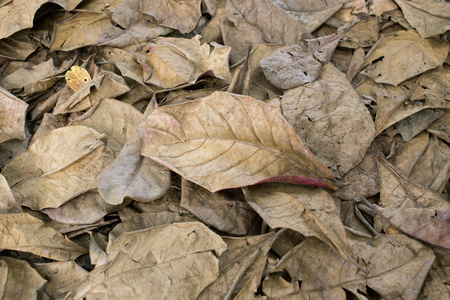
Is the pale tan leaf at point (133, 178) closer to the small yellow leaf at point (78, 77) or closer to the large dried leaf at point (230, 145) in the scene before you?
the large dried leaf at point (230, 145)

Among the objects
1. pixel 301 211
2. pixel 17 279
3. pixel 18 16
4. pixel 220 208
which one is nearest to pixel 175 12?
pixel 18 16

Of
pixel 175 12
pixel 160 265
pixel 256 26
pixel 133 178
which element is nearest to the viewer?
pixel 160 265

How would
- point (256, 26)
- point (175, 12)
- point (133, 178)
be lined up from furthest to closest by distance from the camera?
1. point (175, 12)
2. point (256, 26)
3. point (133, 178)

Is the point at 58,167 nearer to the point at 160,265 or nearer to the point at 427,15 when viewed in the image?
the point at 160,265

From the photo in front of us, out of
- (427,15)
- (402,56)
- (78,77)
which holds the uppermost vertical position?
(427,15)

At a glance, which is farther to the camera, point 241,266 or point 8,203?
point 8,203

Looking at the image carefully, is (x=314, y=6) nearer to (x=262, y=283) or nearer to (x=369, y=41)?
(x=369, y=41)
